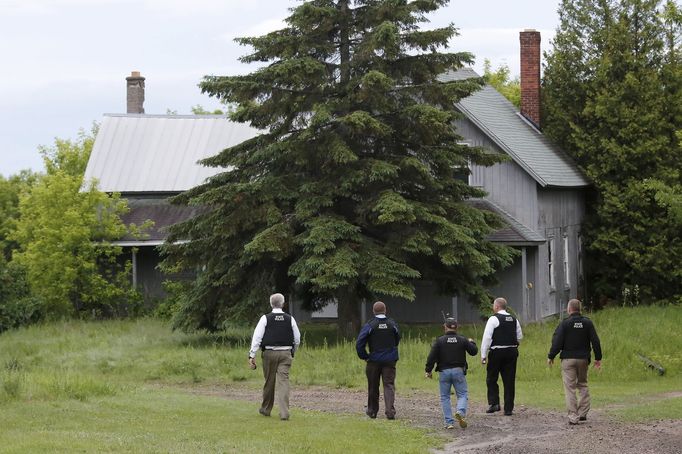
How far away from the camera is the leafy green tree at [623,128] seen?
36.9 metres

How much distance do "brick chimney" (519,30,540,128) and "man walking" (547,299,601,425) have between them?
75.8 ft

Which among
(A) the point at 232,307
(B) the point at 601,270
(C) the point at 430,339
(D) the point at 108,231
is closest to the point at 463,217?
(C) the point at 430,339

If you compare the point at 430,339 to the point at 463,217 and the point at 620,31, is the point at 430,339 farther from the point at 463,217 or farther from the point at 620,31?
the point at 620,31

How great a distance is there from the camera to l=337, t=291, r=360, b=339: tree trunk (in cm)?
2984

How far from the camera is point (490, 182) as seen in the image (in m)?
35.8

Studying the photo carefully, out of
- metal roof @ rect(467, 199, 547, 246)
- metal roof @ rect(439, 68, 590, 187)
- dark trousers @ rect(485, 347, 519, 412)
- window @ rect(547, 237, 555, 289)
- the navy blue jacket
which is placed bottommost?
dark trousers @ rect(485, 347, 519, 412)

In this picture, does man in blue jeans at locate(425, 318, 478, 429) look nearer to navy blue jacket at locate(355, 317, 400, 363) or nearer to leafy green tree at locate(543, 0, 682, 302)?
navy blue jacket at locate(355, 317, 400, 363)

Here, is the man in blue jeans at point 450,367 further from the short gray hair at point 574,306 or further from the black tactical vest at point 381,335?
the short gray hair at point 574,306

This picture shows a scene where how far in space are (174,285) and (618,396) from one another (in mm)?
19435

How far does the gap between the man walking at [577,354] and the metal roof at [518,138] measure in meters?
17.6

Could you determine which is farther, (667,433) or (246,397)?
(246,397)

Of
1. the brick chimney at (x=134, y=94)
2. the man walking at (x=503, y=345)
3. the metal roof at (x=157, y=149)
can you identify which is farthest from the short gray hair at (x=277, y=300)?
the brick chimney at (x=134, y=94)

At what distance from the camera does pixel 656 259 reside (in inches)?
1441

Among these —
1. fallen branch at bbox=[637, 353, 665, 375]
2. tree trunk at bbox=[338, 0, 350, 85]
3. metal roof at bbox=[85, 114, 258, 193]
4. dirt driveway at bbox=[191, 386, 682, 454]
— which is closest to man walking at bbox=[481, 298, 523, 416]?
dirt driveway at bbox=[191, 386, 682, 454]
